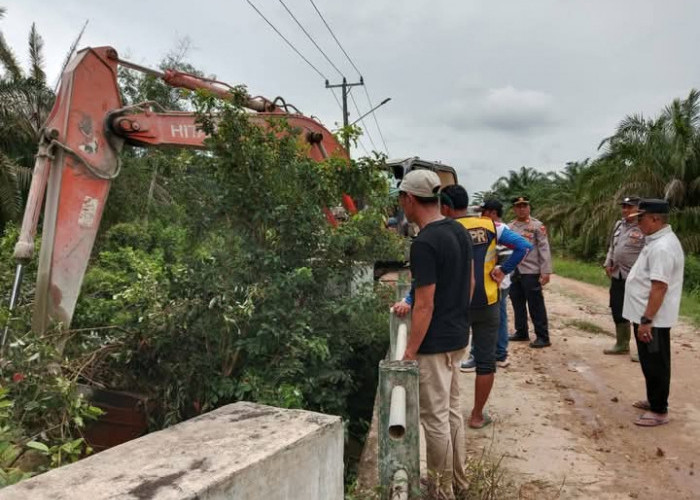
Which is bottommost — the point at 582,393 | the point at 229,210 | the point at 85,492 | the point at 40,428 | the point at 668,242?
the point at 582,393

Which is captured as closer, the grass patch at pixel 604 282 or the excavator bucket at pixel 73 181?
the excavator bucket at pixel 73 181

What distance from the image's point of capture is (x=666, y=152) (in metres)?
18.3

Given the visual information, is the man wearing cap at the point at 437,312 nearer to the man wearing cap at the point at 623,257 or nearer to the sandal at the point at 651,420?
the sandal at the point at 651,420

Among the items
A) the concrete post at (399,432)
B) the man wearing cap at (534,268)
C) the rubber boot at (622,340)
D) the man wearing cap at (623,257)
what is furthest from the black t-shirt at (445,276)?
the rubber boot at (622,340)

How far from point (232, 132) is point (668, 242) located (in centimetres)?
335

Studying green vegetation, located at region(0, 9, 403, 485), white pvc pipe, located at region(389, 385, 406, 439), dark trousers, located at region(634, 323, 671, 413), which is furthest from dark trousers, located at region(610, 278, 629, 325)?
white pvc pipe, located at region(389, 385, 406, 439)

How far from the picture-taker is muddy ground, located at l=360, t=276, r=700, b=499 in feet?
11.5

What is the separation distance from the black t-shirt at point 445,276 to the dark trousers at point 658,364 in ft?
6.62

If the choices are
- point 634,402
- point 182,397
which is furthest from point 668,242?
point 182,397

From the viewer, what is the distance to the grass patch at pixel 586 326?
8.39 m

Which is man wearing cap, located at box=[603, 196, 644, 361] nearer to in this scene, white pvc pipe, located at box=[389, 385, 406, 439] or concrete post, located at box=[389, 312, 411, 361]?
concrete post, located at box=[389, 312, 411, 361]

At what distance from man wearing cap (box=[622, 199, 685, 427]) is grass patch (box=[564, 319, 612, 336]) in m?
3.97

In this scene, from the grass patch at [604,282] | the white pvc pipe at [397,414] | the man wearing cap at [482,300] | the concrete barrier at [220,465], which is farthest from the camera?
the grass patch at [604,282]

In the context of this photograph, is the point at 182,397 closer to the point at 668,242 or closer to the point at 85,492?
the point at 85,492
